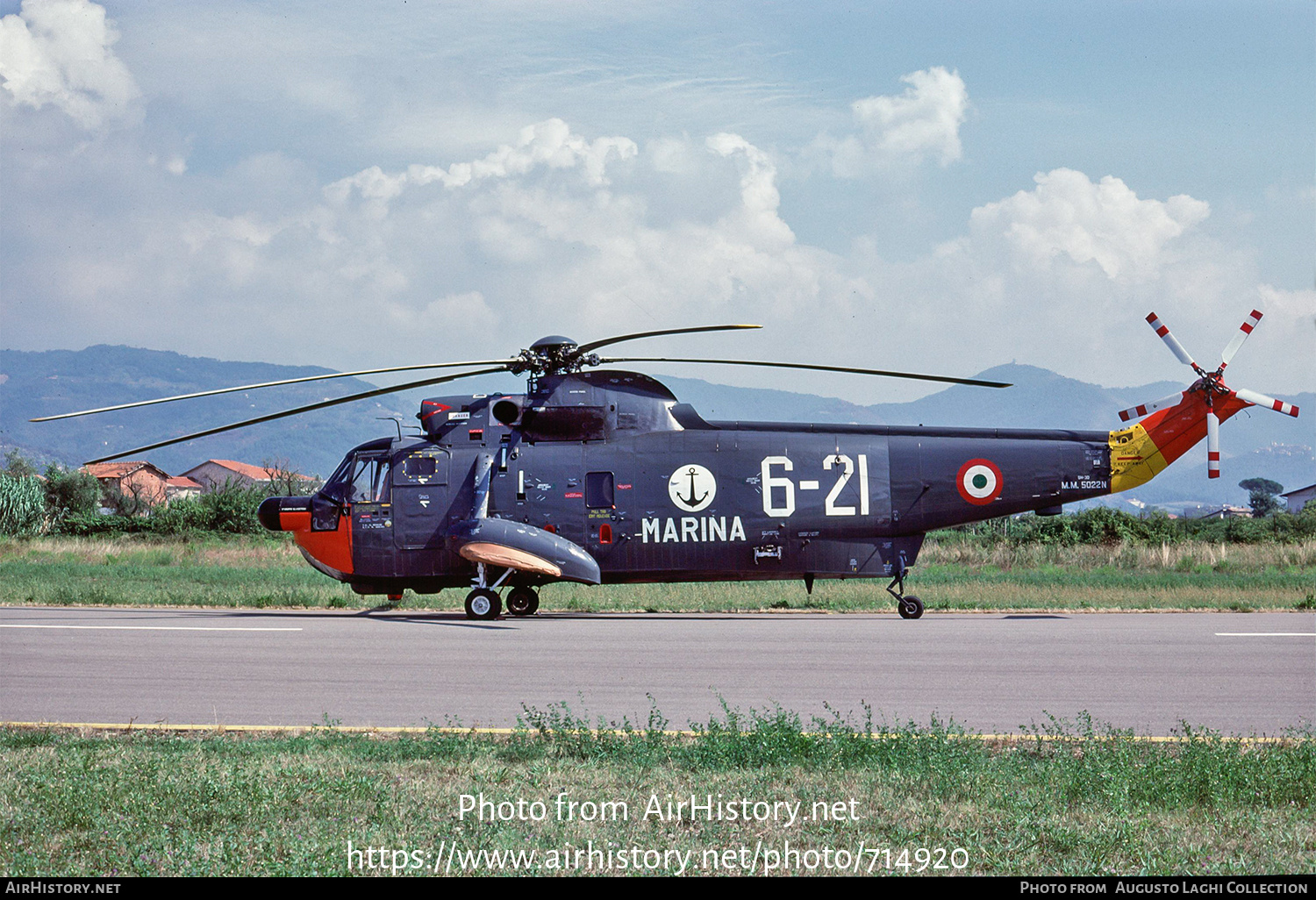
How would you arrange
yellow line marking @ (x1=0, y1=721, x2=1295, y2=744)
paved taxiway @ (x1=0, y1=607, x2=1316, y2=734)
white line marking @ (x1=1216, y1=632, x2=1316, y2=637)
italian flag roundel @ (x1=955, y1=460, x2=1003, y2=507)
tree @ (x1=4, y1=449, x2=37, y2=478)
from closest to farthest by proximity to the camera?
yellow line marking @ (x1=0, y1=721, x2=1295, y2=744)
paved taxiway @ (x1=0, y1=607, x2=1316, y2=734)
white line marking @ (x1=1216, y1=632, x2=1316, y2=637)
italian flag roundel @ (x1=955, y1=460, x2=1003, y2=507)
tree @ (x1=4, y1=449, x2=37, y2=478)

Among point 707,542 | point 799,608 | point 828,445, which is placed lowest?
point 799,608

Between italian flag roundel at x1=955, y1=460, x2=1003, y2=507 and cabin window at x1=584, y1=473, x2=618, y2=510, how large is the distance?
19.6 feet

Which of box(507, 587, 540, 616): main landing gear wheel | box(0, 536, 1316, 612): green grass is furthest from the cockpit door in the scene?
box(0, 536, 1316, 612): green grass

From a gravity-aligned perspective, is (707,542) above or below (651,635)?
above

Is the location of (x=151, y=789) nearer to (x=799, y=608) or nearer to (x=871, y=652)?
(x=871, y=652)

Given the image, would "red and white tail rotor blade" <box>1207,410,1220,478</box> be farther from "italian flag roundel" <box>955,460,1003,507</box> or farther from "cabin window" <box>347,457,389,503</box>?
"cabin window" <box>347,457,389,503</box>

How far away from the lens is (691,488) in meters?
18.2

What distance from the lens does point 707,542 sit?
18.1 m

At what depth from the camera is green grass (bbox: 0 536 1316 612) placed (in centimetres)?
2059

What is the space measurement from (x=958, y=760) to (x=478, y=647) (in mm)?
7863

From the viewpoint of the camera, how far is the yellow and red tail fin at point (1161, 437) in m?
18.3

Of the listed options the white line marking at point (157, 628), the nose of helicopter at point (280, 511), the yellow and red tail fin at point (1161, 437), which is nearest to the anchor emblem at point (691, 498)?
the white line marking at point (157, 628)

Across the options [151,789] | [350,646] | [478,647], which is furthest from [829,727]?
[350,646]

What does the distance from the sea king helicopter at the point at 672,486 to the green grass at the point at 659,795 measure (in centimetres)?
955
